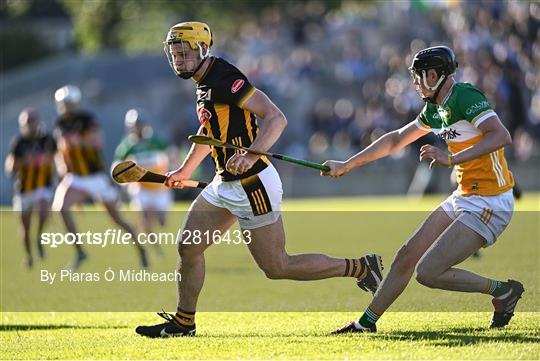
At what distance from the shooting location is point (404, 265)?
9.40m

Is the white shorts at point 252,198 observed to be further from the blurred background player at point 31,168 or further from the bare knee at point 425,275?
the blurred background player at point 31,168

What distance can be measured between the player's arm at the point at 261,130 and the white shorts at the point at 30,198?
31.4 ft

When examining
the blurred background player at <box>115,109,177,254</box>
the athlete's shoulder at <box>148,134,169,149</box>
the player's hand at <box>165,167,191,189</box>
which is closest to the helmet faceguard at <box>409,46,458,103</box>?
the player's hand at <box>165,167,191,189</box>

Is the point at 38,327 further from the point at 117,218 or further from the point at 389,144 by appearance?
the point at 117,218

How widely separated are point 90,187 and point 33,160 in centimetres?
202

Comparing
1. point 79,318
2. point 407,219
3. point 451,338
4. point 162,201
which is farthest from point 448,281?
point 407,219

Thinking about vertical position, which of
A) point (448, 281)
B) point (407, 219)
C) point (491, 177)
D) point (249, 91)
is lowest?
point (407, 219)

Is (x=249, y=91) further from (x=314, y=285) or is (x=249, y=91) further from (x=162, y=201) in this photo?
(x=162, y=201)

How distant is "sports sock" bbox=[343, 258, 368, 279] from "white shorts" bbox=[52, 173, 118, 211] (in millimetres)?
6933

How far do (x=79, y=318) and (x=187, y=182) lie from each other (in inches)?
83.7

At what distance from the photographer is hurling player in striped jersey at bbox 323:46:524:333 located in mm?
9062

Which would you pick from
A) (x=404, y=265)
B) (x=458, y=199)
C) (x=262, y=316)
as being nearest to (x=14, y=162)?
(x=262, y=316)

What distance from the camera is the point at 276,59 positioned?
1570 inches

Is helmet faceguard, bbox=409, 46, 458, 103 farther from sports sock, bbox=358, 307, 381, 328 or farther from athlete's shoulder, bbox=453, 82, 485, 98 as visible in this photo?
sports sock, bbox=358, 307, 381, 328
